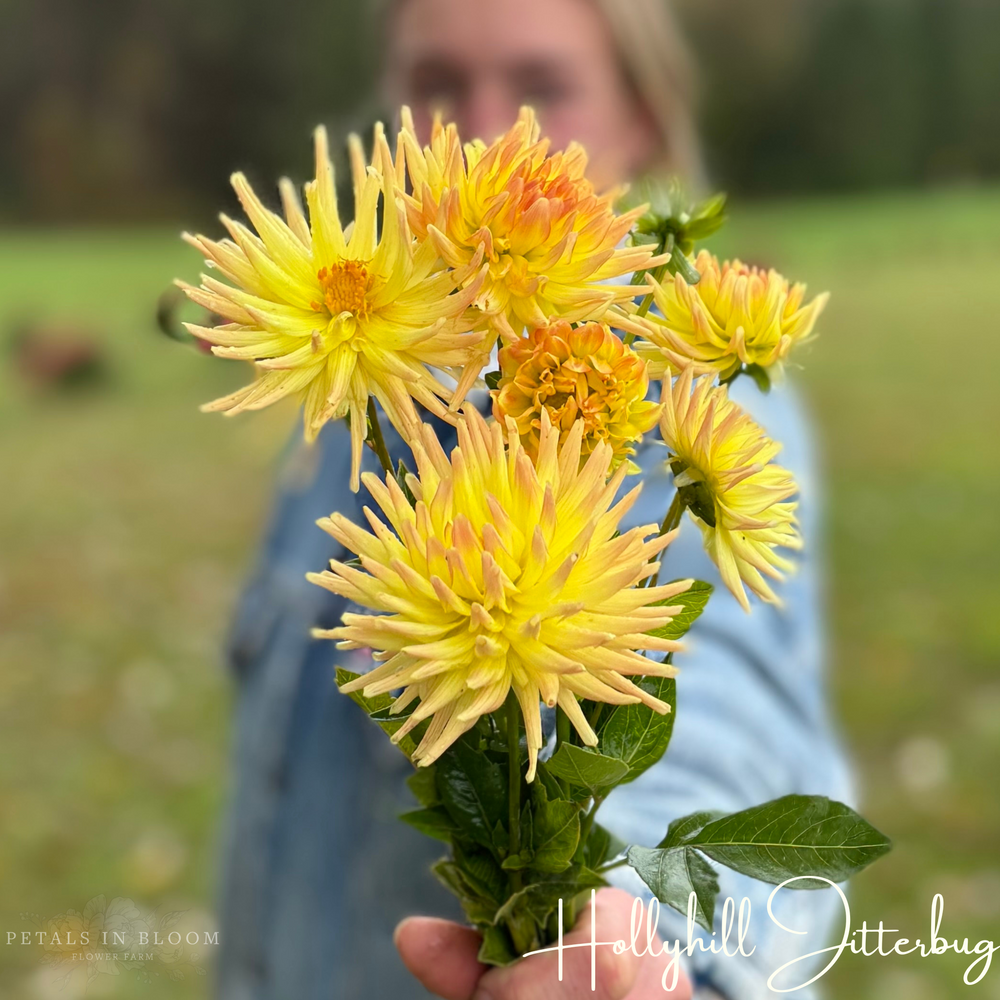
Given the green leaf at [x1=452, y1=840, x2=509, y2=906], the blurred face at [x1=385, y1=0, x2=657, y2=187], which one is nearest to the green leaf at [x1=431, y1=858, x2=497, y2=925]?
the green leaf at [x1=452, y1=840, x2=509, y2=906]

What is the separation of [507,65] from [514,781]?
Result: 91 centimetres

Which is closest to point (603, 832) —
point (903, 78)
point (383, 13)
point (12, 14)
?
point (383, 13)

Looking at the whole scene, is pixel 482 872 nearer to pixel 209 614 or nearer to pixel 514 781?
pixel 514 781

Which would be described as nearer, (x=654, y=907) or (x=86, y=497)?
(x=654, y=907)

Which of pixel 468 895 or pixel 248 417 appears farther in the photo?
pixel 248 417

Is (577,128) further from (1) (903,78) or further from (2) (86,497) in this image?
(1) (903,78)

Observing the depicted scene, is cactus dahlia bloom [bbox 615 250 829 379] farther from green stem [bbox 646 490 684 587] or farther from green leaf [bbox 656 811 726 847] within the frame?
green leaf [bbox 656 811 726 847]

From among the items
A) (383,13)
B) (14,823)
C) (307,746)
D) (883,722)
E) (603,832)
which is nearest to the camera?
(603,832)

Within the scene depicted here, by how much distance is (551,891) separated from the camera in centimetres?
33

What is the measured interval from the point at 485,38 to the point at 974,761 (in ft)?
4.50

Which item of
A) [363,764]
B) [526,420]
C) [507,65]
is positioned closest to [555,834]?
[526,420]

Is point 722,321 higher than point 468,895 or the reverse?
higher

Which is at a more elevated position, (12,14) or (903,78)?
(12,14)

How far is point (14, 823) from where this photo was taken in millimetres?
1671
